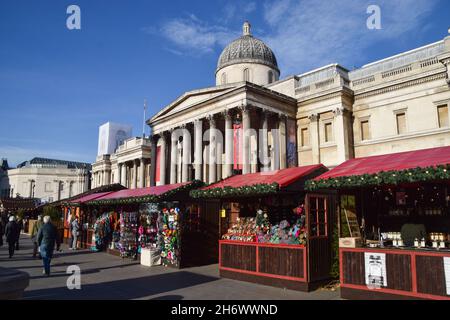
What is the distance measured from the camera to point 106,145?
225 ft

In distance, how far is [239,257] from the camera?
10.9m

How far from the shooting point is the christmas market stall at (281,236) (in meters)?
9.36

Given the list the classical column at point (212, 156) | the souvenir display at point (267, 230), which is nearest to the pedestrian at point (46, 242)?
the souvenir display at point (267, 230)

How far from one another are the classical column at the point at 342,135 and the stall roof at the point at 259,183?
15278mm

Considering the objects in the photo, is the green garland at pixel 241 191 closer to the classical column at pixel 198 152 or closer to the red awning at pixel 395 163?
the red awning at pixel 395 163

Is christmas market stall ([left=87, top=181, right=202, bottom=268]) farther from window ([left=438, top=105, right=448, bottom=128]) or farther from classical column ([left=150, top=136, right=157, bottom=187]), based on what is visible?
window ([left=438, top=105, right=448, bottom=128])

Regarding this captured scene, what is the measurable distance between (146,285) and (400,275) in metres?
6.64

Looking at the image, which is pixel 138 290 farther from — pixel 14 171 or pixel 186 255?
pixel 14 171

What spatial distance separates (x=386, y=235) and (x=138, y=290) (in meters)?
6.99

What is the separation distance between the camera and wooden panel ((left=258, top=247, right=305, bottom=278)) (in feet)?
30.4

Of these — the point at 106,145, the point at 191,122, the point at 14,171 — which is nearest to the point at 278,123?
the point at 191,122

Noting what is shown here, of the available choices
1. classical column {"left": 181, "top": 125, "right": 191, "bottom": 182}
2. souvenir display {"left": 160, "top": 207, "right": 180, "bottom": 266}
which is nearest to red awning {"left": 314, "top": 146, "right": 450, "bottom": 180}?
souvenir display {"left": 160, "top": 207, "right": 180, "bottom": 266}
